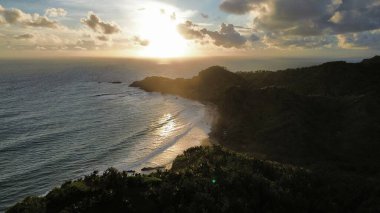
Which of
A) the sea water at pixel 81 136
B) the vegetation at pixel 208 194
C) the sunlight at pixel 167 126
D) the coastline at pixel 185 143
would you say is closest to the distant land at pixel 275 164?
the vegetation at pixel 208 194

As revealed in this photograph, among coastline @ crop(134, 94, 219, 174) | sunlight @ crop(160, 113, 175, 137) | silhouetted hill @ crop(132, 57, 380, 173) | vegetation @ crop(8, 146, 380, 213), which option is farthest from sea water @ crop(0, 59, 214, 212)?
vegetation @ crop(8, 146, 380, 213)

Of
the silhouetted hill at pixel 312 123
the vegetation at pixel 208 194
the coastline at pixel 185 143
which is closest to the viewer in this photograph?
the vegetation at pixel 208 194

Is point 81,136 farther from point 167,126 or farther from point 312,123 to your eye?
point 312,123

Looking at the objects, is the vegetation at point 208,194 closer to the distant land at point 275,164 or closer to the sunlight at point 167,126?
the distant land at point 275,164

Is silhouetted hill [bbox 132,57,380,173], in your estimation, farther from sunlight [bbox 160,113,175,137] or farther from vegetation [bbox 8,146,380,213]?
vegetation [bbox 8,146,380,213]

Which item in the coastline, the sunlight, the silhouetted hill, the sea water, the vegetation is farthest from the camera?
the sunlight
